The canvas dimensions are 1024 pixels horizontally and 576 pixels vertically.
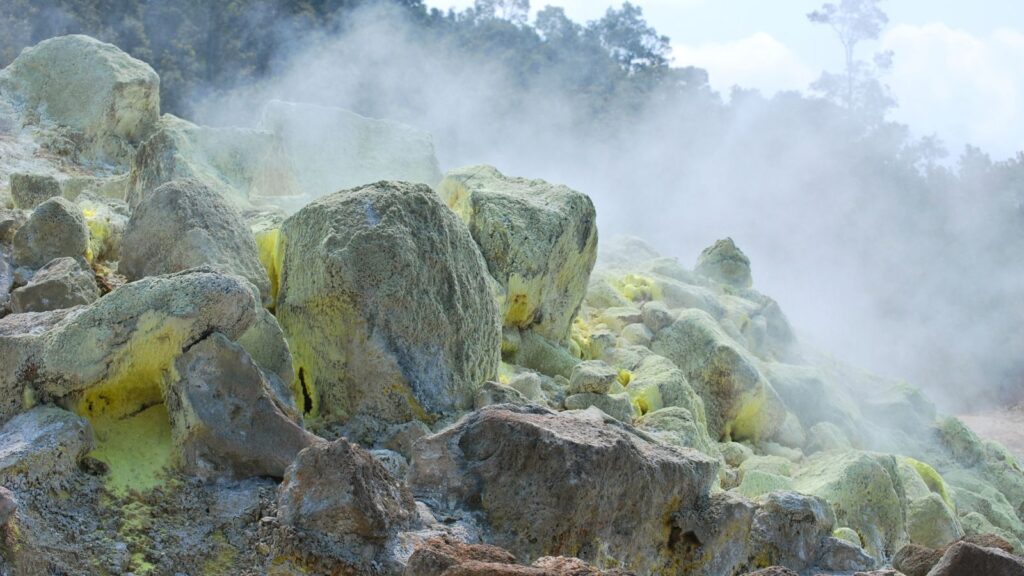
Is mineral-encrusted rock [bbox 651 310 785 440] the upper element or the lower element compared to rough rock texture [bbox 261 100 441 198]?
lower

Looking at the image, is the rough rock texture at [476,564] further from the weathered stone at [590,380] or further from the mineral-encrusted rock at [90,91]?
the mineral-encrusted rock at [90,91]

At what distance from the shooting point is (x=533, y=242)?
230 inches

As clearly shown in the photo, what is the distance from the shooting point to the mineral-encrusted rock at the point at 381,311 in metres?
4.18

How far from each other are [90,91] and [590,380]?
12.9ft

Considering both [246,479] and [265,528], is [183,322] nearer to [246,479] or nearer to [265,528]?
[246,479]

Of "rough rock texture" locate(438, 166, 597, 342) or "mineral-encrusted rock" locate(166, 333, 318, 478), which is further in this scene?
"rough rock texture" locate(438, 166, 597, 342)

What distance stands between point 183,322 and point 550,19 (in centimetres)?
2413

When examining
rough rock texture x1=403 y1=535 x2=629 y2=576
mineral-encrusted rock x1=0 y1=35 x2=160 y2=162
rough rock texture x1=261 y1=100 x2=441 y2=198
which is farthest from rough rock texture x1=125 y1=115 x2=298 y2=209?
rough rock texture x1=403 y1=535 x2=629 y2=576

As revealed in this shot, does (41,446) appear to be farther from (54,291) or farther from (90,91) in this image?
(90,91)

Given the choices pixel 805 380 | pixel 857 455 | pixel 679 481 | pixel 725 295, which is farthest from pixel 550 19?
pixel 679 481

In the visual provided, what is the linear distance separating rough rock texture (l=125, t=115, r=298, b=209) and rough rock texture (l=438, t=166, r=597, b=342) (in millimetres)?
974

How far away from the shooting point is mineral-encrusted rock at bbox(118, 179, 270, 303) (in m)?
4.45

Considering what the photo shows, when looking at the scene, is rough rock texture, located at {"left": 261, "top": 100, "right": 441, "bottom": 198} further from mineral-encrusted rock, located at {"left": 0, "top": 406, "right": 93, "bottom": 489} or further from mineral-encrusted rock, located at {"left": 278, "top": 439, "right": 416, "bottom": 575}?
mineral-encrusted rock, located at {"left": 278, "top": 439, "right": 416, "bottom": 575}

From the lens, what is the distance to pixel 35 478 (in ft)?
10.4
